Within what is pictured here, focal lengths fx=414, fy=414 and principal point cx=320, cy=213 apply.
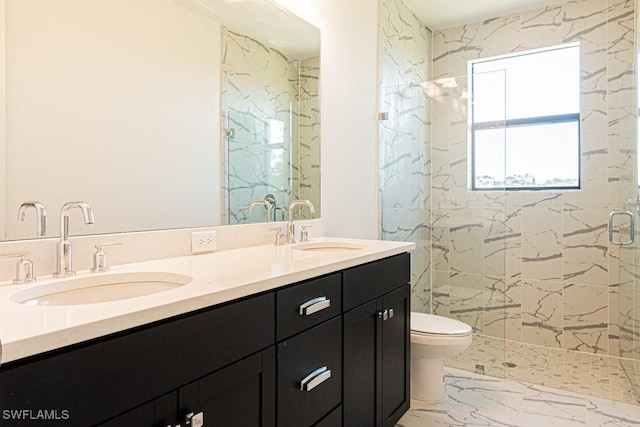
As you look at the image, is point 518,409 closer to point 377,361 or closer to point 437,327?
point 437,327

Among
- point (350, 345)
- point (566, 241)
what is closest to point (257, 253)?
point (350, 345)

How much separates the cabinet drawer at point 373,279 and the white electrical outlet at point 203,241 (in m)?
0.60

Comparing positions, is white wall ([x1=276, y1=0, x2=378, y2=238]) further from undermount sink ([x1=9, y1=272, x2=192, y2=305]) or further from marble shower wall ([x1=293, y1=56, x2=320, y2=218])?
undermount sink ([x1=9, y1=272, x2=192, y2=305])

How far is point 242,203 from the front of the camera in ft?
6.43

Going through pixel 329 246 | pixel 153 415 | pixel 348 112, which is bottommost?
pixel 153 415

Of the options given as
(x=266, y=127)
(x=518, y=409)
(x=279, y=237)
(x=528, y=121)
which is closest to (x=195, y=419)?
(x=279, y=237)

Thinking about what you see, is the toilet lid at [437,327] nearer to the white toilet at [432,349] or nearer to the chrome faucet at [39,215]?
the white toilet at [432,349]

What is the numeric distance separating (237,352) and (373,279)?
799 millimetres

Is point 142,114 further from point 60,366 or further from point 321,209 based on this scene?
point 321,209

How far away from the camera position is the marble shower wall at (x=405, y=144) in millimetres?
2928

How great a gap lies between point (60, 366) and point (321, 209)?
1.84m

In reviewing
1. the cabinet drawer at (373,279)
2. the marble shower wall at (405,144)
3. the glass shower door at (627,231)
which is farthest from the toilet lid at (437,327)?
the glass shower door at (627,231)

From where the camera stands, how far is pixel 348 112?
264 centimetres

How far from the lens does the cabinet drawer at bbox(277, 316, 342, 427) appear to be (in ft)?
4.00
